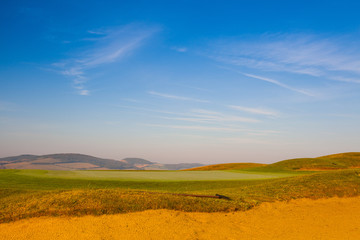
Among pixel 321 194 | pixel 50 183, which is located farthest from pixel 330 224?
Answer: pixel 50 183

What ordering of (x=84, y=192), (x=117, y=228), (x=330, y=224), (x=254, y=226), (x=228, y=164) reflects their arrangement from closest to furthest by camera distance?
(x=117, y=228) < (x=254, y=226) < (x=330, y=224) < (x=84, y=192) < (x=228, y=164)

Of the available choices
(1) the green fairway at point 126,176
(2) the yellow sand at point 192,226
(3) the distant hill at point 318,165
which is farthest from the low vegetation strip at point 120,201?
(3) the distant hill at point 318,165

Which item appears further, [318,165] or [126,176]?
[318,165]

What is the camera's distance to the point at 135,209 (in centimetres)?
969

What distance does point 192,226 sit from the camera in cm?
882

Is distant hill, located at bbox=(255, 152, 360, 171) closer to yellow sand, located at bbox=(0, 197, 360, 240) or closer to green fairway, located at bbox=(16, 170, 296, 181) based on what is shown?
green fairway, located at bbox=(16, 170, 296, 181)

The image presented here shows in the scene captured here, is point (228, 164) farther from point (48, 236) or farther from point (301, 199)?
point (48, 236)

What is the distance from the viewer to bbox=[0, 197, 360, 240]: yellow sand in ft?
26.2

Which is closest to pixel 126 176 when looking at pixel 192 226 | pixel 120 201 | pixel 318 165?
pixel 120 201

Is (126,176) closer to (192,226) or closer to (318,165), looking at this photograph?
(192,226)

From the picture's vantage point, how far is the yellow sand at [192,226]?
798cm

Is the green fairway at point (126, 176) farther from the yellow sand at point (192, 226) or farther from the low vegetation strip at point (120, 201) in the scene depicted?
the yellow sand at point (192, 226)

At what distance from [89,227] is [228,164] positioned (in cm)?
4712

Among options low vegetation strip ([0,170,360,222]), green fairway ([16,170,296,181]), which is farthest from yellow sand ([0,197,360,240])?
green fairway ([16,170,296,181])
